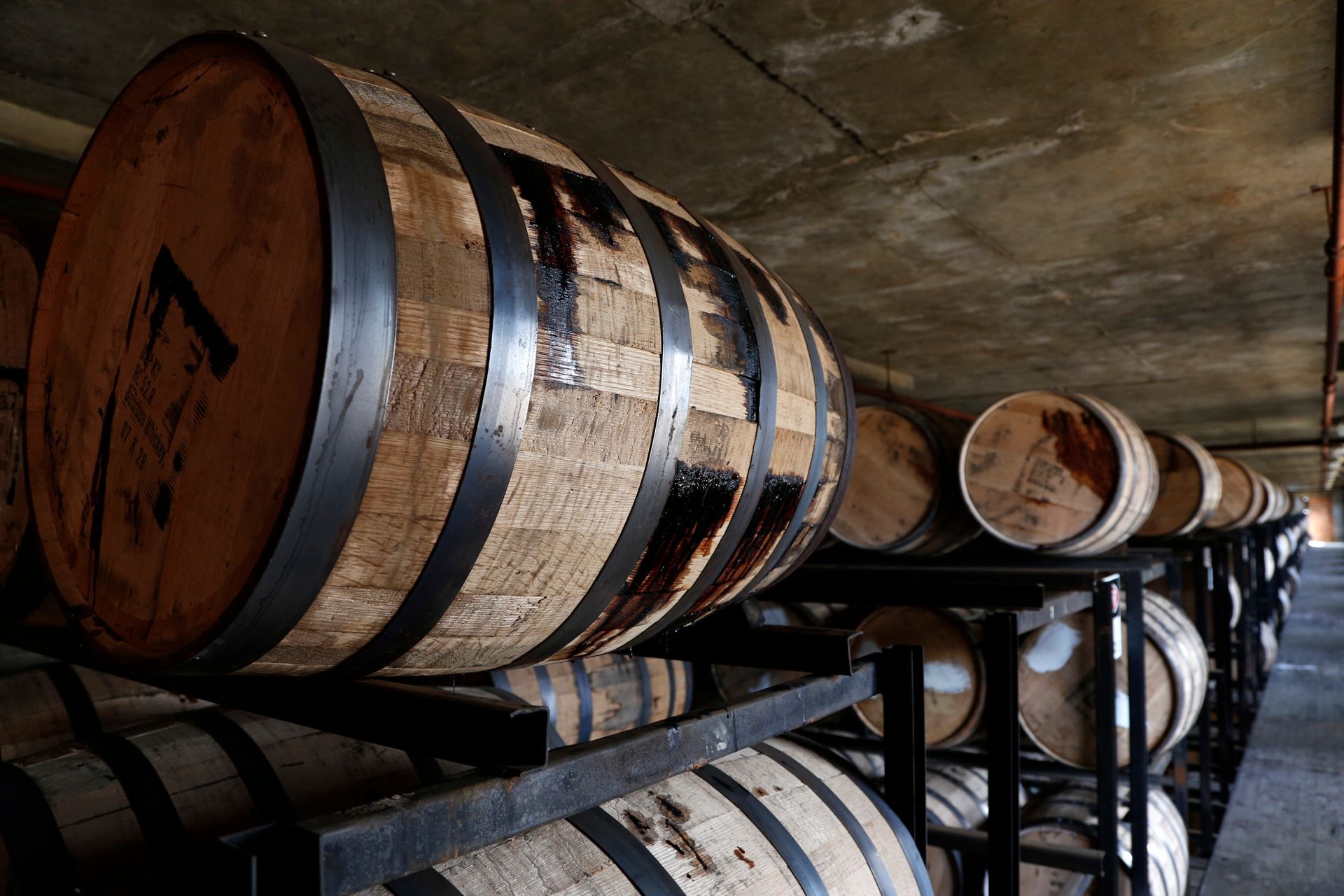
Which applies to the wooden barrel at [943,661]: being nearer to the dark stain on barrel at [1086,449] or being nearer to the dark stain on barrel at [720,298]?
the dark stain on barrel at [1086,449]

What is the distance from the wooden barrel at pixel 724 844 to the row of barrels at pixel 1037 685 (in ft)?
5.61

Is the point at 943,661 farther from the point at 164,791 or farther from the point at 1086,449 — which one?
the point at 164,791

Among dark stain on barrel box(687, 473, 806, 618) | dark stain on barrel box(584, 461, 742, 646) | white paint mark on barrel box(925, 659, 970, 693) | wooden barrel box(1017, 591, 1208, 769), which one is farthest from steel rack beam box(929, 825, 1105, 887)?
dark stain on barrel box(584, 461, 742, 646)

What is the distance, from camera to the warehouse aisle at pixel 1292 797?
176 inches

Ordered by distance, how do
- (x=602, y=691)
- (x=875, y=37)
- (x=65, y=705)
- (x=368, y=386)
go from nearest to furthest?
1. (x=368, y=386)
2. (x=65, y=705)
3. (x=875, y=37)
4. (x=602, y=691)

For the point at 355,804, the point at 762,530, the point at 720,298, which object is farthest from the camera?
the point at 355,804

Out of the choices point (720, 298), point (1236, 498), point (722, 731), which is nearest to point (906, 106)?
point (720, 298)

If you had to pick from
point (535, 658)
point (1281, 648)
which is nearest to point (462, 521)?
point (535, 658)

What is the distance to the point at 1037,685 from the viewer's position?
12.1 feet

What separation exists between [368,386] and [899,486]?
3.21 meters

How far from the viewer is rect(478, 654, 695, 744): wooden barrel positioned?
297cm

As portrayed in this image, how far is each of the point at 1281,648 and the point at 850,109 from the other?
11.6 metres

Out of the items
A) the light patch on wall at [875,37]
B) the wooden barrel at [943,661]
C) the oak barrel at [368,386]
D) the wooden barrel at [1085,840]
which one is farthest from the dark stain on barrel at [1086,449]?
the oak barrel at [368,386]

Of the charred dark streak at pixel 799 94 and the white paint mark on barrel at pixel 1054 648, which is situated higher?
the charred dark streak at pixel 799 94
